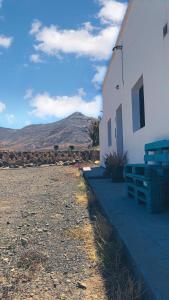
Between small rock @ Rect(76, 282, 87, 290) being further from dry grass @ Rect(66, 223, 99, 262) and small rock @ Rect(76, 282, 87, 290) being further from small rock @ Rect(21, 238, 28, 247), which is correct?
small rock @ Rect(21, 238, 28, 247)

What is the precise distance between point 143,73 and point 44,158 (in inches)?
1058

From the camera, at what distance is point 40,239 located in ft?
17.2

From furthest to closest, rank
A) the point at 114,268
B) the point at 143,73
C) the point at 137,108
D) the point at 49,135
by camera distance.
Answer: the point at 49,135, the point at 137,108, the point at 143,73, the point at 114,268

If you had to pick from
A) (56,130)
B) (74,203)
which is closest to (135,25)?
(74,203)

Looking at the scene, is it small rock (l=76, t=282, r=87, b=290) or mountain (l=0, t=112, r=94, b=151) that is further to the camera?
mountain (l=0, t=112, r=94, b=151)

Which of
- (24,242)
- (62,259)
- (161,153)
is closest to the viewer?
(62,259)

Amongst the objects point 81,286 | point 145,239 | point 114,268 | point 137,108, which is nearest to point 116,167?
point 137,108

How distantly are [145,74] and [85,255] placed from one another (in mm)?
4907

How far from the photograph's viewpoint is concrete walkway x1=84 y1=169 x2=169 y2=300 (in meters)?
2.78

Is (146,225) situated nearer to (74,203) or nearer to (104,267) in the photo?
(104,267)

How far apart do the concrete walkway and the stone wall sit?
2647 centimetres

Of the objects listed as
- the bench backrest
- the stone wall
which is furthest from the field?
the stone wall

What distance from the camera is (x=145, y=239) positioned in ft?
12.7

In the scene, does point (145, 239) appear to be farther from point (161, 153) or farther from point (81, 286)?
point (161, 153)
